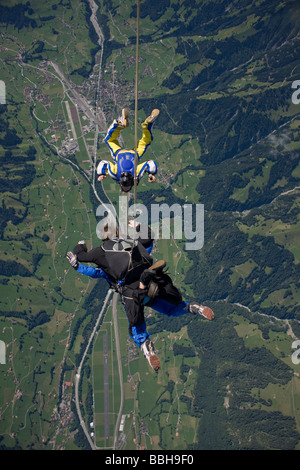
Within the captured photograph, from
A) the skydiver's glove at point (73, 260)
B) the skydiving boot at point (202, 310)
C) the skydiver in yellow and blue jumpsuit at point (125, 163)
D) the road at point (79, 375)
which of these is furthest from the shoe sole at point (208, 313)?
the road at point (79, 375)

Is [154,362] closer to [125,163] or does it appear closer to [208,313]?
[208,313]

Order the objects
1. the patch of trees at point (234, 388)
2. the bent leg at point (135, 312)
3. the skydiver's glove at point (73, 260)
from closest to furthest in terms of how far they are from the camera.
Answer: the bent leg at point (135, 312), the skydiver's glove at point (73, 260), the patch of trees at point (234, 388)

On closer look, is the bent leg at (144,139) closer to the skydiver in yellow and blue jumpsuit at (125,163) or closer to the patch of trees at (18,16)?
the skydiver in yellow and blue jumpsuit at (125,163)

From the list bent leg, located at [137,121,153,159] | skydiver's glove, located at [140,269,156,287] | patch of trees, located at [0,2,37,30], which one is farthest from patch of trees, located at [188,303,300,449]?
patch of trees, located at [0,2,37,30]

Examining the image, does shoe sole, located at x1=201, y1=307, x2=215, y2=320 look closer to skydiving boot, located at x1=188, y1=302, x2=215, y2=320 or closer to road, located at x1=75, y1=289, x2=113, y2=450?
skydiving boot, located at x1=188, y1=302, x2=215, y2=320

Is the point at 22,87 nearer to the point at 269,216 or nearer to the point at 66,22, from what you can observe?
the point at 66,22
